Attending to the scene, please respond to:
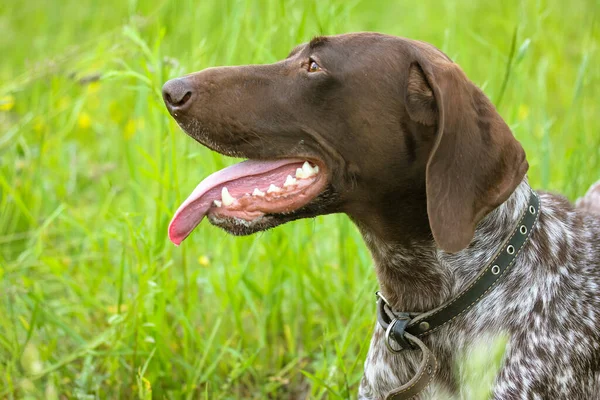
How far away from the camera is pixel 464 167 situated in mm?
2906

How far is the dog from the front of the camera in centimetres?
308

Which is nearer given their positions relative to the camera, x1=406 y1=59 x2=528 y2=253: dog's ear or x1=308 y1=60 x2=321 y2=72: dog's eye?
x1=406 y1=59 x2=528 y2=253: dog's ear

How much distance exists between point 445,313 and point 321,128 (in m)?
0.76

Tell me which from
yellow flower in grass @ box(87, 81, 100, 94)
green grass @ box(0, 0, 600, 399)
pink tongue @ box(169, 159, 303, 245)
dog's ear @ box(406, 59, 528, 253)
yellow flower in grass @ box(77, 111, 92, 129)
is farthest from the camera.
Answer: yellow flower in grass @ box(77, 111, 92, 129)

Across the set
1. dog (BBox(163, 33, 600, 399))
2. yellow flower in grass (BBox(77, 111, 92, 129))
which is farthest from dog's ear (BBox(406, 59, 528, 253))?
yellow flower in grass (BBox(77, 111, 92, 129))

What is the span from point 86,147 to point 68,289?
2082 mm

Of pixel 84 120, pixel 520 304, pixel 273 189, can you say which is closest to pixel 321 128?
pixel 273 189

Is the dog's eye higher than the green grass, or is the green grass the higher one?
the dog's eye

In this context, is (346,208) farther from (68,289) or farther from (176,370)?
(68,289)

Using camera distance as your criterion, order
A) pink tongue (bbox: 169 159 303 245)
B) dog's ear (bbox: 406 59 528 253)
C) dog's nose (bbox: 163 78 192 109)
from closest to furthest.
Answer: dog's ear (bbox: 406 59 528 253)
dog's nose (bbox: 163 78 192 109)
pink tongue (bbox: 169 159 303 245)

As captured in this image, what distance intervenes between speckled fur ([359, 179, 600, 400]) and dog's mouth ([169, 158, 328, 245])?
394 millimetres

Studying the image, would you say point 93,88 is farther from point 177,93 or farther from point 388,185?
point 388,185

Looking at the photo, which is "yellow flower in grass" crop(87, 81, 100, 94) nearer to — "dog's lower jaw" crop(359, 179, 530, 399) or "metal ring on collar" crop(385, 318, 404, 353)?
"dog's lower jaw" crop(359, 179, 530, 399)

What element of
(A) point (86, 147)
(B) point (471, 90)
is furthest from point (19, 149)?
(B) point (471, 90)
